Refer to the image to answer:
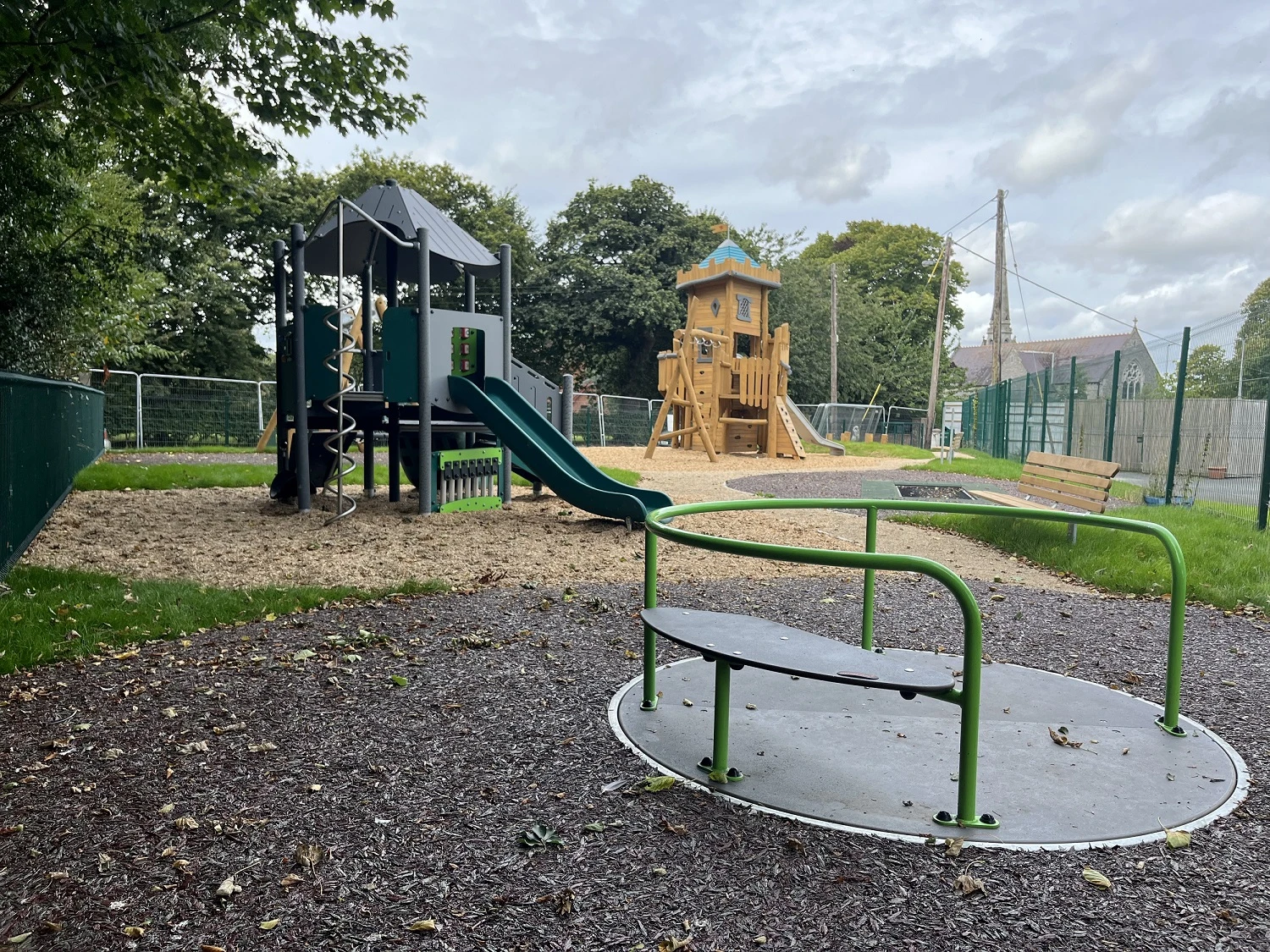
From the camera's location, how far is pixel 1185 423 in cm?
1112

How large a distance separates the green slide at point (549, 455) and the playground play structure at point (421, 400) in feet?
0.04

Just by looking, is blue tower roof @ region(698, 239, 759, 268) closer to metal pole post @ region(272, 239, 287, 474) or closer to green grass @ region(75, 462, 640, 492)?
green grass @ region(75, 462, 640, 492)

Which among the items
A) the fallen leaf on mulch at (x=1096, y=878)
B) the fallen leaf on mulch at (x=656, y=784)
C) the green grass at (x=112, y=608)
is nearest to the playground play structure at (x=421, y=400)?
the green grass at (x=112, y=608)

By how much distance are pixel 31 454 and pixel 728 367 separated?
15600 millimetres

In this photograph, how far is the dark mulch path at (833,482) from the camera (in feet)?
40.0

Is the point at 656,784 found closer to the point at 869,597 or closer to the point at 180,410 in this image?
the point at 869,597

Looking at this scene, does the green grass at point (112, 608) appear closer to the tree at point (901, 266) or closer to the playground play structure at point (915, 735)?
the playground play structure at point (915, 735)

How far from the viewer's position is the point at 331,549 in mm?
6676

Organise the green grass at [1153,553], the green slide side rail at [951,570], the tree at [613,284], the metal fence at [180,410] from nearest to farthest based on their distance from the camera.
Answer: the green slide side rail at [951,570]
the green grass at [1153,553]
the metal fence at [180,410]
the tree at [613,284]

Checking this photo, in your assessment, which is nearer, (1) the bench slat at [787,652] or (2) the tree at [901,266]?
(1) the bench slat at [787,652]

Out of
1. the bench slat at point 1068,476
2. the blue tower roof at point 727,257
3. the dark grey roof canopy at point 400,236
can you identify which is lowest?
the bench slat at point 1068,476

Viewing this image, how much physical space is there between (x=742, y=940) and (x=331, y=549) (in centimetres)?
547

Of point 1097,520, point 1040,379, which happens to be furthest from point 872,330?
point 1097,520

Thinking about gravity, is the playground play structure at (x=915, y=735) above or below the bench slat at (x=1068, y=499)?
below
